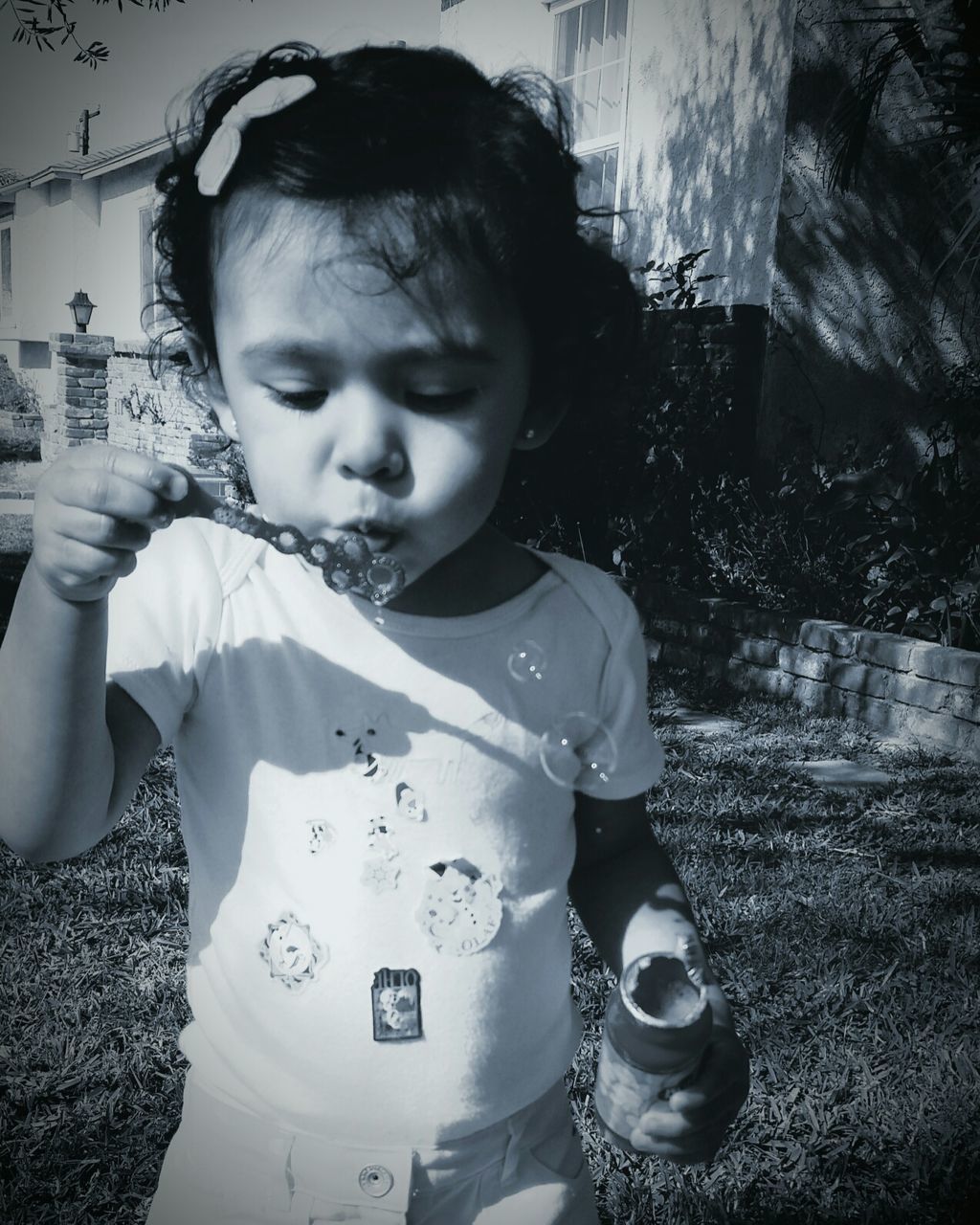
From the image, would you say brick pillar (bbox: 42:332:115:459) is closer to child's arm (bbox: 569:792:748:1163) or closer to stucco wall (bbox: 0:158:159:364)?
stucco wall (bbox: 0:158:159:364)

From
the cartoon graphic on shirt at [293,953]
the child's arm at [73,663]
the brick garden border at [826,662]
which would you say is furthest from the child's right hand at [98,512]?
the brick garden border at [826,662]

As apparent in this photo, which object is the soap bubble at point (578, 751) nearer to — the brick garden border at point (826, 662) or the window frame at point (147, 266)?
the window frame at point (147, 266)

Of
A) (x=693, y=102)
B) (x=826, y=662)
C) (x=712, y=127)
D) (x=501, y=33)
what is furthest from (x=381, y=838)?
(x=826, y=662)

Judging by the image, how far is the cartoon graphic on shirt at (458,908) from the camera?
62 cm

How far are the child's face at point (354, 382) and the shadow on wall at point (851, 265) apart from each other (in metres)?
1.37

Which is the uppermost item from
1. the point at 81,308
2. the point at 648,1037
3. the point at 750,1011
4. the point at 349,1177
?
the point at 81,308

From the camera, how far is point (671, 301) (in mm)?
2768

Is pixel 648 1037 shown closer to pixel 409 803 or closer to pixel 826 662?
pixel 409 803

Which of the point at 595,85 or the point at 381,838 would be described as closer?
the point at 381,838

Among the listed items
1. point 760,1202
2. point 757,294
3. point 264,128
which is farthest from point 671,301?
point 264,128

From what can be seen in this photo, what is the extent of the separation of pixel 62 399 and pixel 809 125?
1.45 meters

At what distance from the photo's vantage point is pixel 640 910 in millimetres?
709

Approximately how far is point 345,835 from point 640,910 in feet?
0.68

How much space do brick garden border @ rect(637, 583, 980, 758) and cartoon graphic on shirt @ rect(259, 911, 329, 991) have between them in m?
1.95
